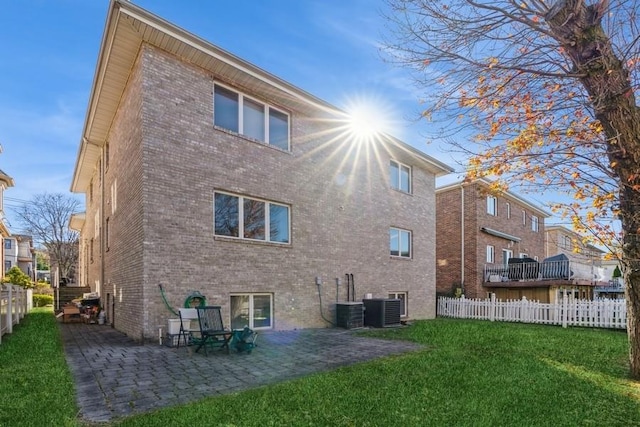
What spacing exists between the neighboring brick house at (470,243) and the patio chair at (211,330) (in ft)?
50.0

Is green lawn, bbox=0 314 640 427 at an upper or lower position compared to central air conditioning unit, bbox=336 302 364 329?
upper

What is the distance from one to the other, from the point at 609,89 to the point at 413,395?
4.63m

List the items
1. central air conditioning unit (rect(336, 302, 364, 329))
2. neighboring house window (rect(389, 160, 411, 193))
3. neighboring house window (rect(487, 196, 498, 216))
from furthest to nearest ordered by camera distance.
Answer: neighboring house window (rect(487, 196, 498, 216)), neighboring house window (rect(389, 160, 411, 193)), central air conditioning unit (rect(336, 302, 364, 329))

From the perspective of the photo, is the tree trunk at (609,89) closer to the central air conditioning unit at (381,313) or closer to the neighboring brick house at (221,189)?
the neighboring brick house at (221,189)

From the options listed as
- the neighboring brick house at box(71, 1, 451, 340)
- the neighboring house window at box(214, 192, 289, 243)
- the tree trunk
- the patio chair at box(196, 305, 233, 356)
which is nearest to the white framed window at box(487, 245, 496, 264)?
the neighboring brick house at box(71, 1, 451, 340)

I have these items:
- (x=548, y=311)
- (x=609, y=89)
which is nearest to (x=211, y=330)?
(x=609, y=89)

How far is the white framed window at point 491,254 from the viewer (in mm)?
21794

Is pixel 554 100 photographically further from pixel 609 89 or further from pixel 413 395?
pixel 413 395

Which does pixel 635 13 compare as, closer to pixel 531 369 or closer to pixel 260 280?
pixel 531 369

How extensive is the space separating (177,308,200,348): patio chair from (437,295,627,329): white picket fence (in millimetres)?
12855

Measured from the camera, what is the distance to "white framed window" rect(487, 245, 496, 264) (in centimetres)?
2179

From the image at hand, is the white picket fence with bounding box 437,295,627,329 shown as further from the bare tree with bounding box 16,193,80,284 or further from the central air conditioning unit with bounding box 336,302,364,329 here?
the bare tree with bounding box 16,193,80,284

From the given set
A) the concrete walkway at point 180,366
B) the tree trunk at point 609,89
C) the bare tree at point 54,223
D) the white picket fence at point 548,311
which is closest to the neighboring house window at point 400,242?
the white picket fence at point 548,311

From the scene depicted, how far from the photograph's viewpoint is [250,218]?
1020 cm
